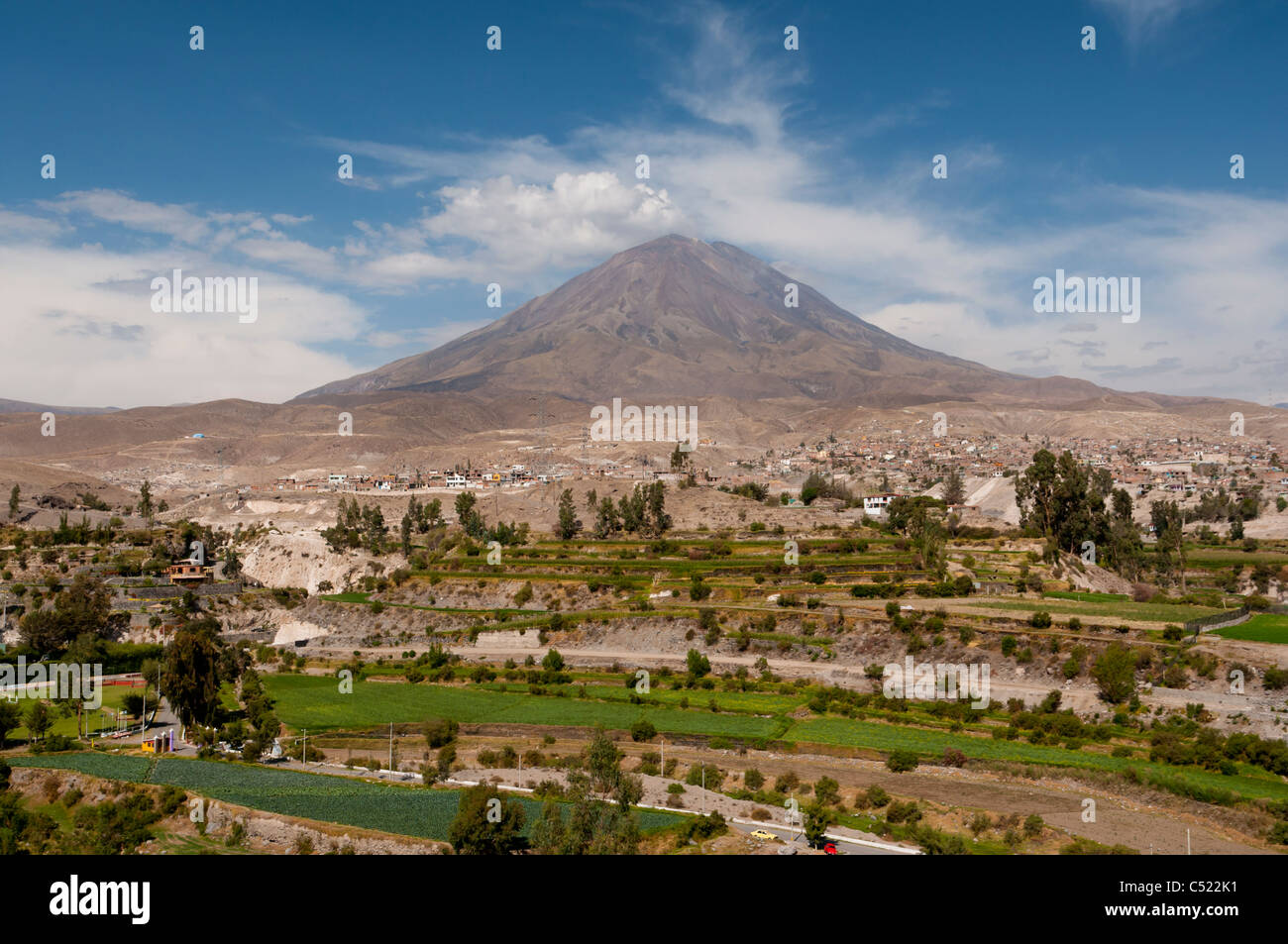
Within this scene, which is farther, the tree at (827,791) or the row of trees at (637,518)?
the row of trees at (637,518)

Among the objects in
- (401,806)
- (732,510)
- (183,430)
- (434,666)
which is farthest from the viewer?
(183,430)

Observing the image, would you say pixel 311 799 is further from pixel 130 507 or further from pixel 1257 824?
pixel 130 507

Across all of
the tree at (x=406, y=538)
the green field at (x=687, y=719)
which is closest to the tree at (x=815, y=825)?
the green field at (x=687, y=719)

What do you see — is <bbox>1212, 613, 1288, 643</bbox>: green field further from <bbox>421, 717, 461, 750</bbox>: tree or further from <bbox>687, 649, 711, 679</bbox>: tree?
<bbox>421, 717, 461, 750</bbox>: tree

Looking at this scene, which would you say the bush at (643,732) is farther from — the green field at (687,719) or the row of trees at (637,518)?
the row of trees at (637,518)
